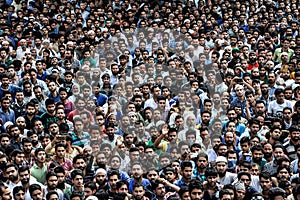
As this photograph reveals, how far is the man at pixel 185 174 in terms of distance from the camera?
747cm

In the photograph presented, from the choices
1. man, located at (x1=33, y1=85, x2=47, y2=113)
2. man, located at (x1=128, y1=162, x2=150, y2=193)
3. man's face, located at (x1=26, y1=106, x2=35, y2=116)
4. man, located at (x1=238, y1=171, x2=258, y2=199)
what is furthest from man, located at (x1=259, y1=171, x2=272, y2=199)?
man, located at (x1=33, y1=85, x2=47, y2=113)

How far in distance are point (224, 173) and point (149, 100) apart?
2.54 meters

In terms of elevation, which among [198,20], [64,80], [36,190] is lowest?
[36,190]

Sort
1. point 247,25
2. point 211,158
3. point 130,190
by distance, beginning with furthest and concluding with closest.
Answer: point 247,25
point 211,158
point 130,190

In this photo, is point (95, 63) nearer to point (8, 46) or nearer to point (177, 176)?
point (8, 46)

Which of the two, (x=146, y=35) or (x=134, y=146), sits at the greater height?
(x=146, y=35)

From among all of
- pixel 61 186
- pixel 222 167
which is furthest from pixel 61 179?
pixel 222 167

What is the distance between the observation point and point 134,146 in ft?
27.0

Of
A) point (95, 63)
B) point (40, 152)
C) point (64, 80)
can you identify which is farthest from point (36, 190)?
point (95, 63)

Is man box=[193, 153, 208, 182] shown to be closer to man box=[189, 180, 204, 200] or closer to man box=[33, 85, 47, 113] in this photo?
man box=[189, 180, 204, 200]

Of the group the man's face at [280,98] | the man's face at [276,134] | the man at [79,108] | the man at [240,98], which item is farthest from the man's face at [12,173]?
the man's face at [280,98]

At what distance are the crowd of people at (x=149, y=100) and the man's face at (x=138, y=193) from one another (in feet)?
0.05

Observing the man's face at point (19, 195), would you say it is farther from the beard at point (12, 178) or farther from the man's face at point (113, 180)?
the man's face at point (113, 180)

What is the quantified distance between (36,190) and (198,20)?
7335 mm
